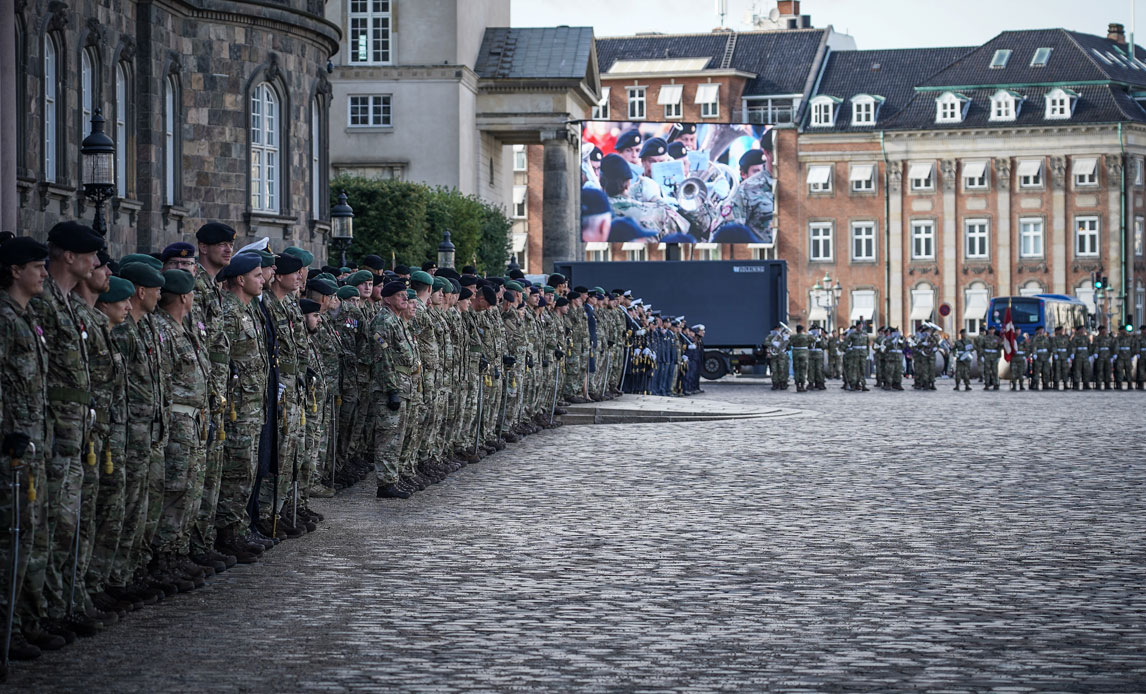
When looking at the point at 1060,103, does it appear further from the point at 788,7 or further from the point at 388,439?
the point at 388,439

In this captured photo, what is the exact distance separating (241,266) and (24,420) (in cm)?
368

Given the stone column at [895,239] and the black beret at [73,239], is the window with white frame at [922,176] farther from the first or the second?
the black beret at [73,239]

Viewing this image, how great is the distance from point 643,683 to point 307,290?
8.61 metres

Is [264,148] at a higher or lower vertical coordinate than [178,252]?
higher

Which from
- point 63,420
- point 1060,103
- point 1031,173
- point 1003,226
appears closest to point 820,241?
point 1003,226

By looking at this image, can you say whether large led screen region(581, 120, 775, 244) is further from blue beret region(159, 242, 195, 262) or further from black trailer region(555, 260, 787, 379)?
blue beret region(159, 242, 195, 262)

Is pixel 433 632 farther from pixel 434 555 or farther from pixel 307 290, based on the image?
pixel 307 290

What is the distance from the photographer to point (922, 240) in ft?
301

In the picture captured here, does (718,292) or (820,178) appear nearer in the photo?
(718,292)

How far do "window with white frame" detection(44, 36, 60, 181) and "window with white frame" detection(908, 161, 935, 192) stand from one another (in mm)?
68307

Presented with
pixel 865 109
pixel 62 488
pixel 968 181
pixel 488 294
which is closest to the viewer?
pixel 62 488

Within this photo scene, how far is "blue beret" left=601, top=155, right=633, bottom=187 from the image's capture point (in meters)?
64.7

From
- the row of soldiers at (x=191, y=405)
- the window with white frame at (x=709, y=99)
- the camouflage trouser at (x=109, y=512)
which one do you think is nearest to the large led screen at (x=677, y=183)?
the window with white frame at (x=709, y=99)

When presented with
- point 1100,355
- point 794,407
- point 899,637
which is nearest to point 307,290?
point 899,637
